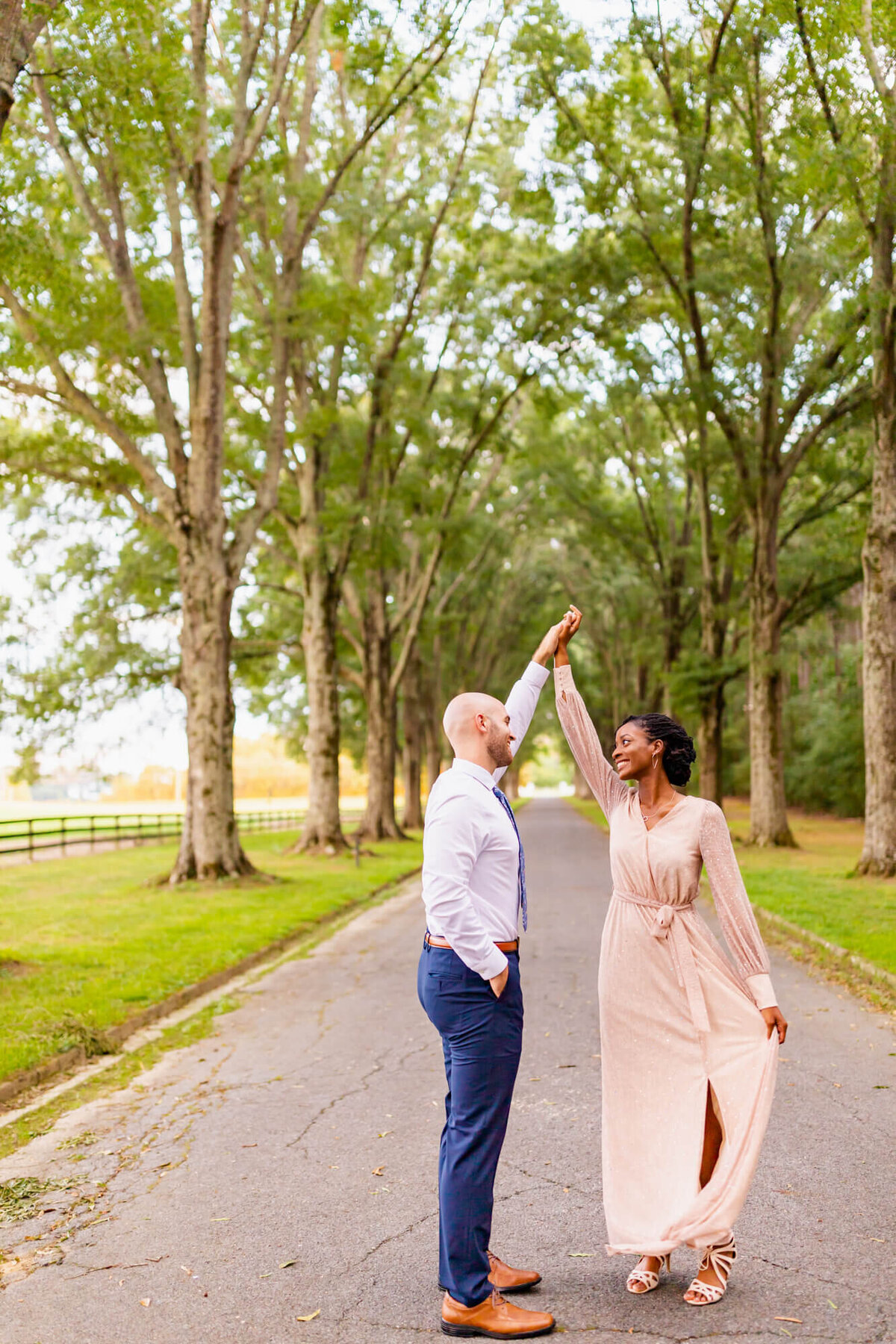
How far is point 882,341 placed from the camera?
1795 cm

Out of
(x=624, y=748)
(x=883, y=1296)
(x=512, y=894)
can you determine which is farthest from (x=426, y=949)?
(x=883, y=1296)

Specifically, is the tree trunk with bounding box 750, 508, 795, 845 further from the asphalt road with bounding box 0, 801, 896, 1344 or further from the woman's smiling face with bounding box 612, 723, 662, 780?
the woman's smiling face with bounding box 612, 723, 662, 780

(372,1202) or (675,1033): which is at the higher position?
(675,1033)

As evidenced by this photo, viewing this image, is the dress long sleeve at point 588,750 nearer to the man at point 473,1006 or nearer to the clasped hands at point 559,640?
Answer: the clasped hands at point 559,640

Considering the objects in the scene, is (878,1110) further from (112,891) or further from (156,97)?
(112,891)

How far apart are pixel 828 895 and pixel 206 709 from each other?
31.1 ft

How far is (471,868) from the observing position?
3.85 metres

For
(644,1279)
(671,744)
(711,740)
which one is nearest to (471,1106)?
(644,1279)

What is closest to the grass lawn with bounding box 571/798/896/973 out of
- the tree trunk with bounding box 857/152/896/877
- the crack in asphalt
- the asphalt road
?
the tree trunk with bounding box 857/152/896/877

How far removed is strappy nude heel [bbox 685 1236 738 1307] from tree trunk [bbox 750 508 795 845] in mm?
20829

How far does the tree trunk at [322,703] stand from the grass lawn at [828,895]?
28.4 feet

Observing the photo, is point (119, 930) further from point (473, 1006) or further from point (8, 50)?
point (473, 1006)

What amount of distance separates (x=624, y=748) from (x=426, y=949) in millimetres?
992

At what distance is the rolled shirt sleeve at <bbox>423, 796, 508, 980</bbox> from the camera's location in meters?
3.75
